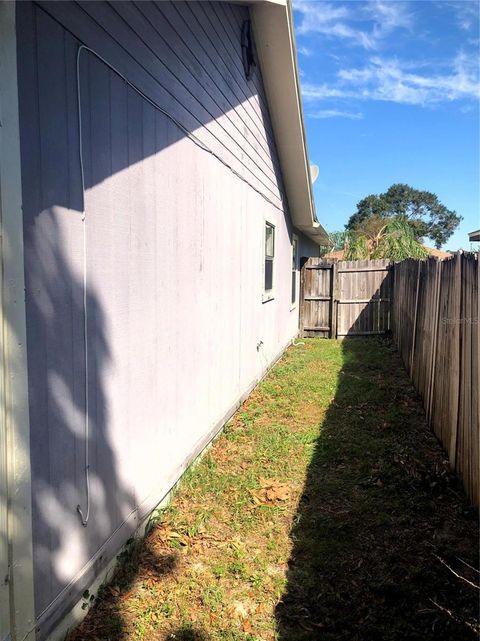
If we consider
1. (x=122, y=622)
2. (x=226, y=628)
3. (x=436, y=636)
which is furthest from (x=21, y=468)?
(x=436, y=636)

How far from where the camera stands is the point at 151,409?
10.9 ft

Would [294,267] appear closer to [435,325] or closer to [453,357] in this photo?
[435,325]

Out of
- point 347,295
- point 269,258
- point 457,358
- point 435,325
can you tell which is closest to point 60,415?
point 457,358

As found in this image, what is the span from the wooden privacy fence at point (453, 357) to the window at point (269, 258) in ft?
8.46

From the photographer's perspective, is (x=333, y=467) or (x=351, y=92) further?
(x=351, y=92)

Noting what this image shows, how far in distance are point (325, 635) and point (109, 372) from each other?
5.95ft

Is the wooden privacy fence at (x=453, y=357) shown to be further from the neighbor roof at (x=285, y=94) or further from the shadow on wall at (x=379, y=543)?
the neighbor roof at (x=285, y=94)

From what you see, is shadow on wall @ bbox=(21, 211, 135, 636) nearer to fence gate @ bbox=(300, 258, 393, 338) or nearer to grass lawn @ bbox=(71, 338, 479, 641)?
grass lawn @ bbox=(71, 338, 479, 641)

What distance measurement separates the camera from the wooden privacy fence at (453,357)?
3506 millimetres

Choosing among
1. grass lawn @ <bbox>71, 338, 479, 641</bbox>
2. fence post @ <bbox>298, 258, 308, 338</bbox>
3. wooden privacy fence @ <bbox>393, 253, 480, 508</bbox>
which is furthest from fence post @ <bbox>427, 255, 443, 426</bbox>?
fence post @ <bbox>298, 258, 308, 338</bbox>

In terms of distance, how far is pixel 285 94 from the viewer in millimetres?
7230

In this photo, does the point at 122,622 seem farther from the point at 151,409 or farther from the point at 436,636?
the point at 436,636

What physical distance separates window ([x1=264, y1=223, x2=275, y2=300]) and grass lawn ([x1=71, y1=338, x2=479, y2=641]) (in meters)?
3.22

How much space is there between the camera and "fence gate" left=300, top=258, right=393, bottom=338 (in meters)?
12.7
